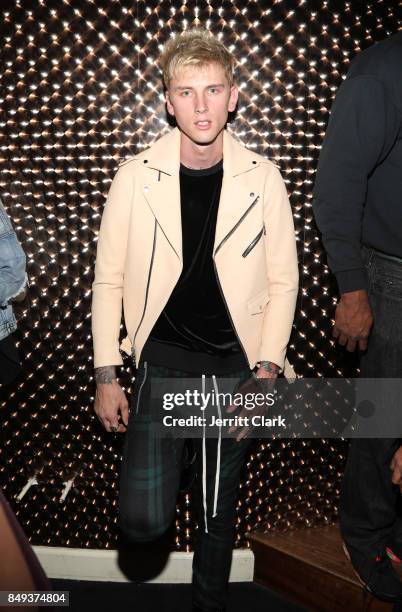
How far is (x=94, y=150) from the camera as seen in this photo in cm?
267

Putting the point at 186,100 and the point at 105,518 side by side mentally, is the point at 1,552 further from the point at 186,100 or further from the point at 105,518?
the point at 105,518

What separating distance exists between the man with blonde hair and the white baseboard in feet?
2.82

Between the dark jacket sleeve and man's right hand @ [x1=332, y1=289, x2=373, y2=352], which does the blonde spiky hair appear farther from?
man's right hand @ [x1=332, y1=289, x2=373, y2=352]

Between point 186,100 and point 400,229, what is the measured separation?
86 cm

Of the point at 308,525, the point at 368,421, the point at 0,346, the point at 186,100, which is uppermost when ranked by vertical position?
the point at 186,100

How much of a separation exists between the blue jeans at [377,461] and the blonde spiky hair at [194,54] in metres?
0.86

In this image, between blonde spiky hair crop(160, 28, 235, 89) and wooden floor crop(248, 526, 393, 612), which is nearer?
blonde spiky hair crop(160, 28, 235, 89)

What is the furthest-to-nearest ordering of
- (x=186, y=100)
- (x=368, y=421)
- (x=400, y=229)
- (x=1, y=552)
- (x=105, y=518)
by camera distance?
(x=105, y=518) < (x=368, y=421) < (x=400, y=229) < (x=186, y=100) < (x=1, y=552)

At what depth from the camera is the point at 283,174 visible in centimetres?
273

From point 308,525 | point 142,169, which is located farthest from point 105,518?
point 142,169

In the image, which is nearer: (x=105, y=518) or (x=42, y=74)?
(x=42, y=74)

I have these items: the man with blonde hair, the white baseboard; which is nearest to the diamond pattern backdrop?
the white baseboard

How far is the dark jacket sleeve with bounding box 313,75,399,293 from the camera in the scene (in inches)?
86.3

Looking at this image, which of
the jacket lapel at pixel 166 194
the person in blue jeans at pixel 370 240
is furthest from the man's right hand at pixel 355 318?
the jacket lapel at pixel 166 194
